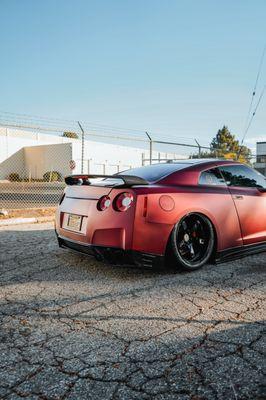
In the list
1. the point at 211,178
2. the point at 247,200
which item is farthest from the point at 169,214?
the point at 247,200

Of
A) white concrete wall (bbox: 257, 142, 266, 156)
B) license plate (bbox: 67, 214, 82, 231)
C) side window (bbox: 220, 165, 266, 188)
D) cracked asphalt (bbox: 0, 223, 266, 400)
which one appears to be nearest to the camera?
cracked asphalt (bbox: 0, 223, 266, 400)

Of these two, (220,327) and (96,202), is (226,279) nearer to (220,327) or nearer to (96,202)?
(220,327)

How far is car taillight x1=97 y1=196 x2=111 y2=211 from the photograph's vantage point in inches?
147

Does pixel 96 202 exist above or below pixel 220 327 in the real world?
above

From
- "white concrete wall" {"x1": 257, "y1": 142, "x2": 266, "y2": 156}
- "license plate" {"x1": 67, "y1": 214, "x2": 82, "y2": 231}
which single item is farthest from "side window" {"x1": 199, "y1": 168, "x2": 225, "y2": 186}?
"white concrete wall" {"x1": 257, "y1": 142, "x2": 266, "y2": 156}

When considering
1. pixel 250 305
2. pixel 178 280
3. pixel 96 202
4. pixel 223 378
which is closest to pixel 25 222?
pixel 96 202

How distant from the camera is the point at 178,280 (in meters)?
3.72

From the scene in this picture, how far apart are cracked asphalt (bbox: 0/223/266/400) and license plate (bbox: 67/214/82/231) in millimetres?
512

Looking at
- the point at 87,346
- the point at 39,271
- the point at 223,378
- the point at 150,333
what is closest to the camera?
the point at 223,378

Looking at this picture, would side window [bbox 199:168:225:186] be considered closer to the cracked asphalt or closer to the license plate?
the cracked asphalt

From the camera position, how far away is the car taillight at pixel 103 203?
3.73m

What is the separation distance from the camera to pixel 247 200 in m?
4.54

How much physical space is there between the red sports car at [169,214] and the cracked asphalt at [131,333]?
0.30m

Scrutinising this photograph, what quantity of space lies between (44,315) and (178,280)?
1514mm
